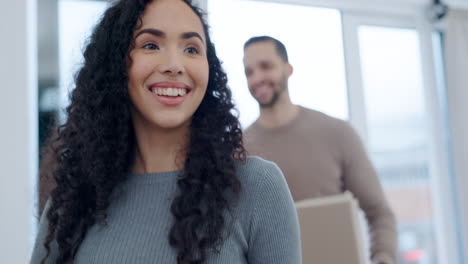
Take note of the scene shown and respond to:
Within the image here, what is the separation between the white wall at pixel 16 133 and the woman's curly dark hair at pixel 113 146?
114 cm

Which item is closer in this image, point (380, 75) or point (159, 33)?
point (159, 33)

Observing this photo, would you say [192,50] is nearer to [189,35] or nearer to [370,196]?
[189,35]

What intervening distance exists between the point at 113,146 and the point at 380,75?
236 cm

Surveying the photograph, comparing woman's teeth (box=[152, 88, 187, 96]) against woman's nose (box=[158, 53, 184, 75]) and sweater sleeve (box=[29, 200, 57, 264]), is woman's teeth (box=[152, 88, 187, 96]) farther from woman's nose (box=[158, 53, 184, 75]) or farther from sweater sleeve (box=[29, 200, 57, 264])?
sweater sleeve (box=[29, 200, 57, 264])

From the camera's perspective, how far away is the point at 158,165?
1.12 metres

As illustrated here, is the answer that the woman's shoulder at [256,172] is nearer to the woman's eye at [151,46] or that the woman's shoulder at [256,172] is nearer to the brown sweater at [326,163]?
the woman's eye at [151,46]

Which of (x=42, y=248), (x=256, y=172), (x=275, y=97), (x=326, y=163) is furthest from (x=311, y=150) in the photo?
(x=42, y=248)

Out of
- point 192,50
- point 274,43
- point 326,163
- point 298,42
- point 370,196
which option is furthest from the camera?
point 298,42

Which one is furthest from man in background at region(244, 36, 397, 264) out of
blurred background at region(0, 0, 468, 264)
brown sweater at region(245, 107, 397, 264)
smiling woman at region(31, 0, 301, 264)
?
smiling woman at region(31, 0, 301, 264)

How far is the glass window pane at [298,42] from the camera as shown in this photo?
261 centimetres

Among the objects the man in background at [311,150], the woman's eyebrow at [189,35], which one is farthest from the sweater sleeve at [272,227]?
the man in background at [311,150]

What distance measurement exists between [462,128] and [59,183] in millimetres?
2677

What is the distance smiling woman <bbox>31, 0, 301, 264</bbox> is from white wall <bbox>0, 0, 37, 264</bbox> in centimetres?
114

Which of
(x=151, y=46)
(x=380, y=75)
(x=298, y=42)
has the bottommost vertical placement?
(x=151, y=46)
